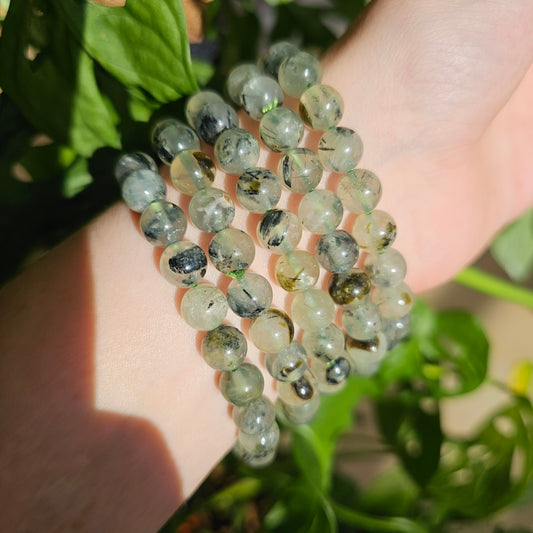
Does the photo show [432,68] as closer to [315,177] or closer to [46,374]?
[315,177]

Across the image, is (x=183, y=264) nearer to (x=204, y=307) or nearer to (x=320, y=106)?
(x=204, y=307)

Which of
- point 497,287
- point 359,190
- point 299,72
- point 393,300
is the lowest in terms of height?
point 497,287

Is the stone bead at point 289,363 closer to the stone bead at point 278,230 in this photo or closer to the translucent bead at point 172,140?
the stone bead at point 278,230

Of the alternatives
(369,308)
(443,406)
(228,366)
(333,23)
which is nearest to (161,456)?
(228,366)

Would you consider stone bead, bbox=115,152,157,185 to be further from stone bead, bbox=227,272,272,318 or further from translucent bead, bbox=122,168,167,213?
stone bead, bbox=227,272,272,318

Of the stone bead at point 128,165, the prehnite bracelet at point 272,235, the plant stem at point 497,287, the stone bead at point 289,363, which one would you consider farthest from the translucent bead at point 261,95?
the plant stem at point 497,287

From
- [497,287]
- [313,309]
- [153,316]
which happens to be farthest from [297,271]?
[497,287]
